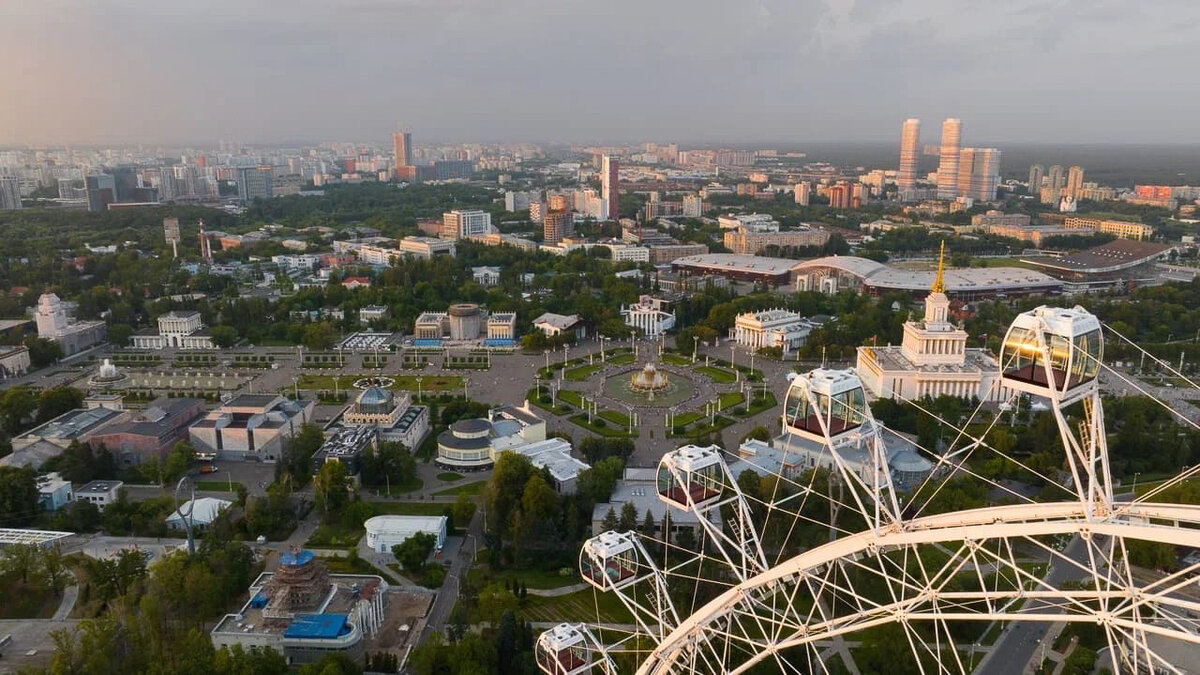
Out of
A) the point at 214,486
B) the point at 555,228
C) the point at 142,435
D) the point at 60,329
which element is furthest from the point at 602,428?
the point at 555,228

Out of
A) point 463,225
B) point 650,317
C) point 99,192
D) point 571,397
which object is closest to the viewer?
point 571,397

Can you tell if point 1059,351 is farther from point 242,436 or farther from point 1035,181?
point 1035,181

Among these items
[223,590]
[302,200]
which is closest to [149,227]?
[302,200]

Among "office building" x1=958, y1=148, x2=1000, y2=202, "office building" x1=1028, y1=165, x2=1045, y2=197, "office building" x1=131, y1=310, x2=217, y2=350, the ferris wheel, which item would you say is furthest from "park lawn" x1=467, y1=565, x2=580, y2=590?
"office building" x1=1028, y1=165, x2=1045, y2=197

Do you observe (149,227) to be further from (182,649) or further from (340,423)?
(182,649)

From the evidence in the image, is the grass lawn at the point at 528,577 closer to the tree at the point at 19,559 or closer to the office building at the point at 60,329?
the tree at the point at 19,559

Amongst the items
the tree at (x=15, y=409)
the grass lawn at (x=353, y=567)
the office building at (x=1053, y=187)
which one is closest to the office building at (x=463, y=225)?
the tree at (x=15, y=409)
